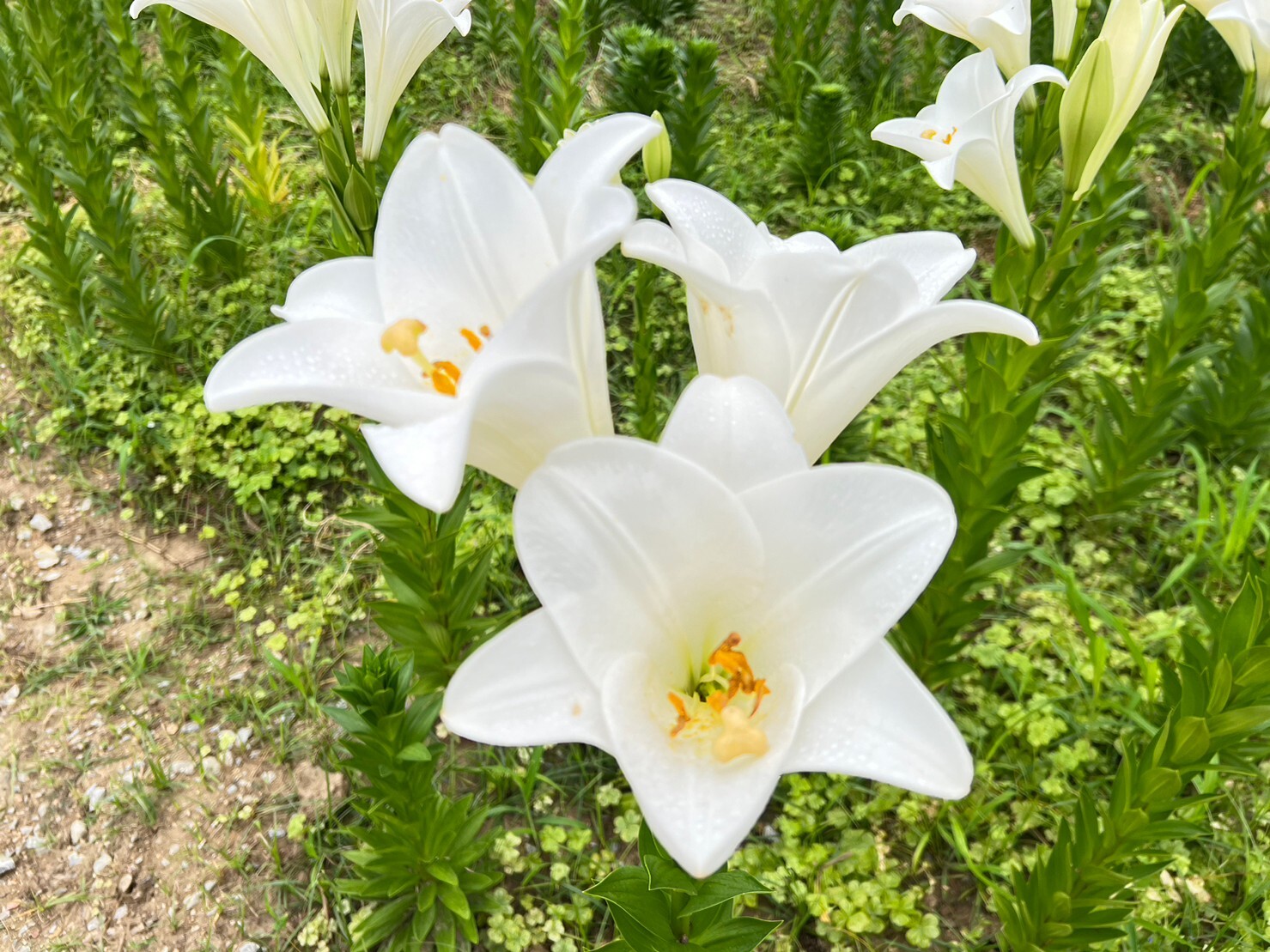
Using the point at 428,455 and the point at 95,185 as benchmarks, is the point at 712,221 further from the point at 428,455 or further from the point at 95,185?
the point at 95,185

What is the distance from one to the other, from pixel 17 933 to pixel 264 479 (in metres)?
1.12

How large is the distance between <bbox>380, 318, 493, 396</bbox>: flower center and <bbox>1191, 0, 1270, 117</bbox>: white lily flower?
5.32 ft

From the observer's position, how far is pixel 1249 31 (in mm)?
1704

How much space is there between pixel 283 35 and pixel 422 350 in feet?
2.17

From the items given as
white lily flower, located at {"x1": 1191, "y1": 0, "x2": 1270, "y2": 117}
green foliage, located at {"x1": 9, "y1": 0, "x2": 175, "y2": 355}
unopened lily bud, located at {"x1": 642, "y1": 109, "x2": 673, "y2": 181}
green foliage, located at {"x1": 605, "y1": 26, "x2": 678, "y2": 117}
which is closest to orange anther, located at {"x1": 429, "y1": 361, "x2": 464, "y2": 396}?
unopened lily bud, located at {"x1": 642, "y1": 109, "x2": 673, "y2": 181}

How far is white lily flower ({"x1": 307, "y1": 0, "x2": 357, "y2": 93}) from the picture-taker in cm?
116

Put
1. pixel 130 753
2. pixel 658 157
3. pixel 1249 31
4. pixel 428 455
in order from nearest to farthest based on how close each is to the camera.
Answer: pixel 428 455 < pixel 658 157 < pixel 1249 31 < pixel 130 753

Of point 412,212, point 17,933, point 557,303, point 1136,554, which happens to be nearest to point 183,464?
point 17,933

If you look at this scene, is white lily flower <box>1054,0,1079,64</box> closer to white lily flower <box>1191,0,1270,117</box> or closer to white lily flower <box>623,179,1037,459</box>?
white lily flower <box>1191,0,1270,117</box>

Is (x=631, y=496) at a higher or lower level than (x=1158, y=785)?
higher

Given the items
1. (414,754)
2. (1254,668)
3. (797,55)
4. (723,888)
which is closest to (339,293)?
(723,888)

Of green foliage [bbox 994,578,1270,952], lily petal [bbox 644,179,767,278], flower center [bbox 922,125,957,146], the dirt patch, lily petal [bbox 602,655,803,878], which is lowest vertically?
the dirt patch

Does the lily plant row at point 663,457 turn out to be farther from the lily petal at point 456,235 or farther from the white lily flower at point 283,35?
the white lily flower at point 283,35

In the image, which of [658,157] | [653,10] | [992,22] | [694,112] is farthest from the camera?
[653,10]
